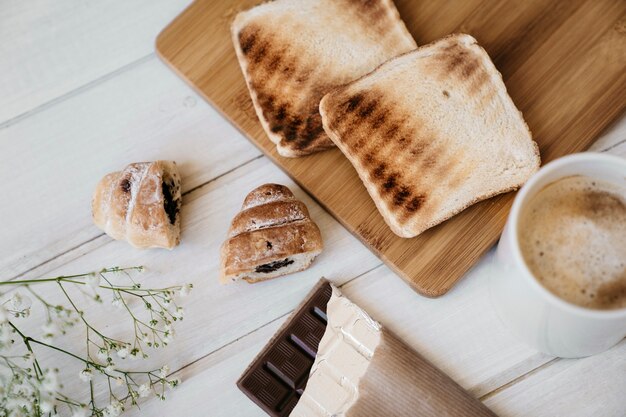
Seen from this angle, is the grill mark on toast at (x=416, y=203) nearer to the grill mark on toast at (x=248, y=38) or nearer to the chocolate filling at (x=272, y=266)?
the chocolate filling at (x=272, y=266)

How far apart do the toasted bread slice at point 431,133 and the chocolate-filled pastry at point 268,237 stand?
0.15m

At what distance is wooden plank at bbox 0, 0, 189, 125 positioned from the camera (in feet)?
4.67

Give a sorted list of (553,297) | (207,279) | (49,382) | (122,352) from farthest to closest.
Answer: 1. (207,279)
2. (122,352)
3. (49,382)
4. (553,297)

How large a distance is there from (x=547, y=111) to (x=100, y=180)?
38.4 inches

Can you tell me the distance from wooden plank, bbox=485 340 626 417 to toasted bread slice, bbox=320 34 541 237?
382 mm

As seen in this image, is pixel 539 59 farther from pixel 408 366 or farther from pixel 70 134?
pixel 70 134

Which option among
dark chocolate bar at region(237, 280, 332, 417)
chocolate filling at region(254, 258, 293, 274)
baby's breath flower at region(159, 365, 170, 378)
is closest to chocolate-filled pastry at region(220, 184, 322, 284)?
chocolate filling at region(254, 258, 293, 274)

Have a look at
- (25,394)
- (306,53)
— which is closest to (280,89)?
(306,53)

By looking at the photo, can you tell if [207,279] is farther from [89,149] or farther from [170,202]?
[89,149]

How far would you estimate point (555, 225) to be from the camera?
3.34 ft

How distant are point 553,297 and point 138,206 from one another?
2.63ft

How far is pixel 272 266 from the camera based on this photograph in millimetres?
1257

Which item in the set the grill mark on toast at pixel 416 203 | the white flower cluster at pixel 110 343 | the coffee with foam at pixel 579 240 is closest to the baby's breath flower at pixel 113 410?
the white flower cluster at pixel 110 343

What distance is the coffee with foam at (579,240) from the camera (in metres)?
0.98
